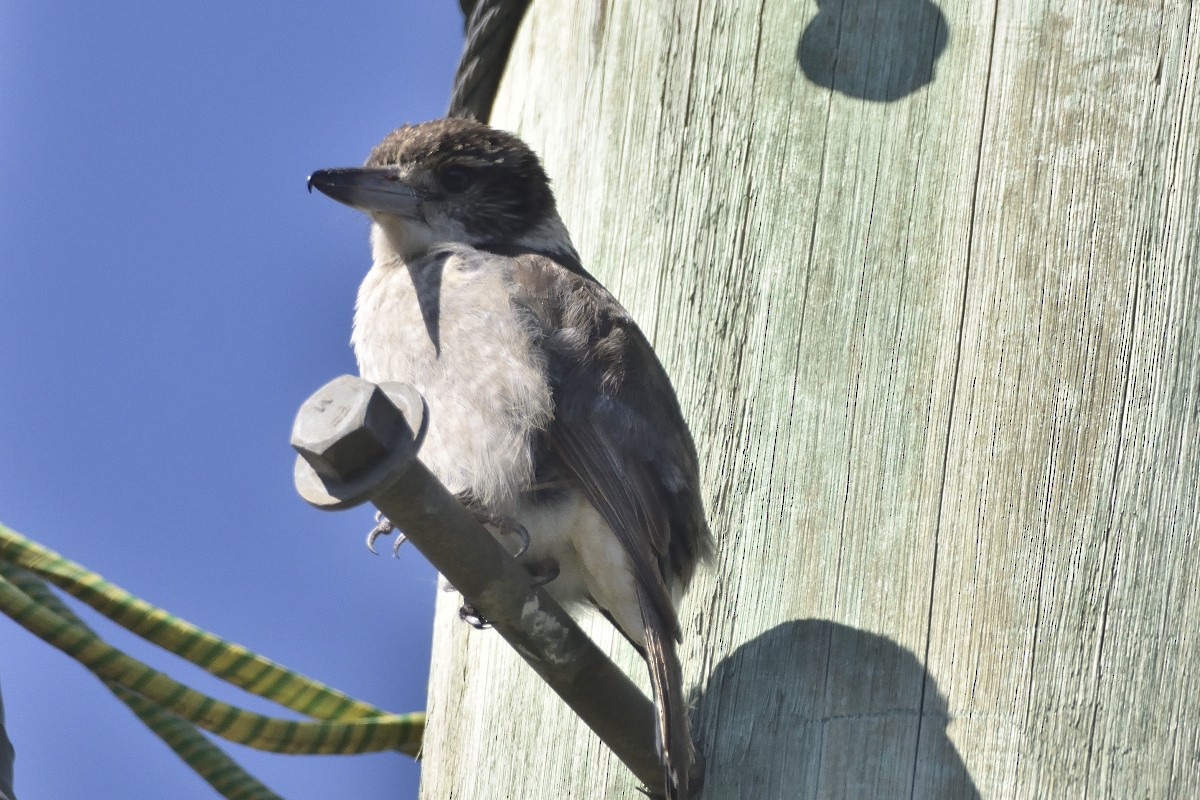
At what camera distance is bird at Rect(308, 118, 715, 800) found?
2998 mm

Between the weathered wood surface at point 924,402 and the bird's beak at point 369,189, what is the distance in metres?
0.65

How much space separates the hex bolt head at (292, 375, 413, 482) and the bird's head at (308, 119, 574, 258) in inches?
71.4

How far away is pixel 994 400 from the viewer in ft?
9.57

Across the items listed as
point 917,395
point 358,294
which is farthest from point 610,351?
point 358,294

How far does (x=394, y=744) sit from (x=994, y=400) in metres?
1.72

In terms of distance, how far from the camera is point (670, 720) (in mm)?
2623

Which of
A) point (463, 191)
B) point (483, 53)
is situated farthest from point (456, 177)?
point (483, 53)

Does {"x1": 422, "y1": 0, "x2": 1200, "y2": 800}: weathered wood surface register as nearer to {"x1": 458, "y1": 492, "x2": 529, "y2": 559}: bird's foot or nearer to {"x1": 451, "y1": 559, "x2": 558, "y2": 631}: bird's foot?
{"x1": 451, "y1": 559, "x2": 558, "y2": 631}: bird's foot

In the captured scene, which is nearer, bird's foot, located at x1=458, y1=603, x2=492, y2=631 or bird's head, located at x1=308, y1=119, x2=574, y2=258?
bird's foot, located at x1=458, y1=603, x2=492, y2=631

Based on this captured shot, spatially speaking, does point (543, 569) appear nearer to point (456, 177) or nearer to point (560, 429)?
point (560, 429)

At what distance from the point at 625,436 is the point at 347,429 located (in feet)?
3.78

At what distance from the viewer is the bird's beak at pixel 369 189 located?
11.9 ft

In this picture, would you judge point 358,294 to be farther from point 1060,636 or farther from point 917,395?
point 1060,636

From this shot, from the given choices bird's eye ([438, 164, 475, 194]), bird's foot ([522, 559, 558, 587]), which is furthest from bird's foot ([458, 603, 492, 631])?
bird's eye ([438, 164, 475, 194])
